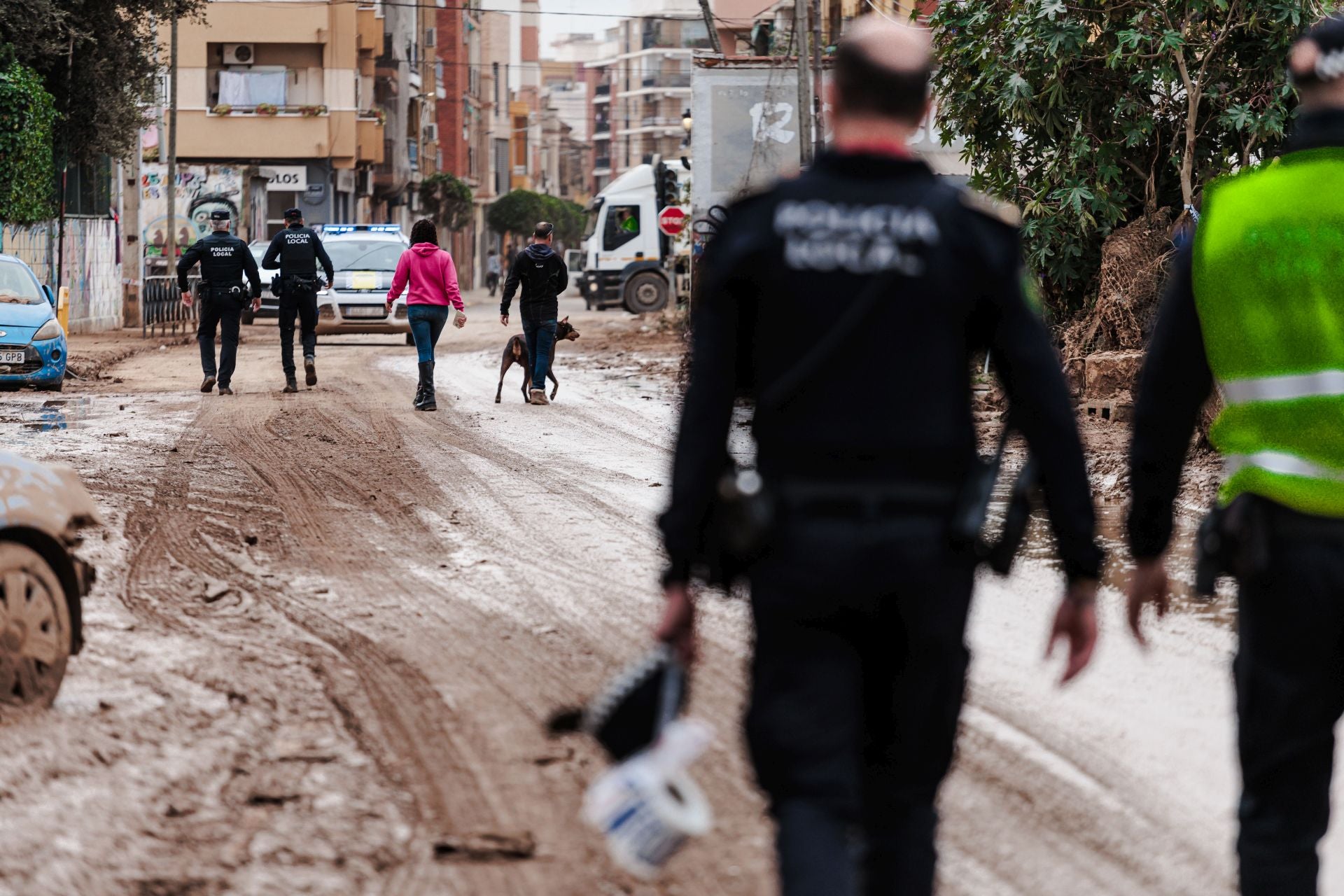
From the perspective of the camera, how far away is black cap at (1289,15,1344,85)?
334cm

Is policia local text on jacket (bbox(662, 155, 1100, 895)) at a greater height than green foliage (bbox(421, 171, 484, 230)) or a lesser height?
lesser

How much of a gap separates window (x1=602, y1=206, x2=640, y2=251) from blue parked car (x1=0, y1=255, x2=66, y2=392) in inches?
974

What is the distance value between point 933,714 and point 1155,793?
6.81 ft

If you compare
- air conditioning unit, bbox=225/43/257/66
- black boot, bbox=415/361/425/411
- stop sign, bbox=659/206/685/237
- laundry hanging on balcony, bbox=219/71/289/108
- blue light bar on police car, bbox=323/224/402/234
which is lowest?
black boot, bbox=415/361/425/411

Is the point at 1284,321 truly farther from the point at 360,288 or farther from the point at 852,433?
the point at 360,288

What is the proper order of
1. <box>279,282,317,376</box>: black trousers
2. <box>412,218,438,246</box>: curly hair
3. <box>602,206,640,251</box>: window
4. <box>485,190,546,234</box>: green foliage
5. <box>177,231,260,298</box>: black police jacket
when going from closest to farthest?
<box>412,218,438,246</box>: curly hair < <box>177,231,260,298</box>: black police jacket < <box>279,282,317,376</box>: black trousers < <box>602,206,640,251</box>: window < <box>485,190,546,234</box>: green foliage

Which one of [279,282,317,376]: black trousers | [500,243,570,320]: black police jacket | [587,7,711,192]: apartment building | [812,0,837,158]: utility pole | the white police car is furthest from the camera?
[587,7,711,192]: apartment building

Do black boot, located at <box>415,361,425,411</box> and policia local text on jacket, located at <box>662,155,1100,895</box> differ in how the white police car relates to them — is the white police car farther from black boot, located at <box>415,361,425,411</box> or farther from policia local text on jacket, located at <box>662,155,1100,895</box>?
policia local text on jacket, located at <box>662,155,1100,895</box>

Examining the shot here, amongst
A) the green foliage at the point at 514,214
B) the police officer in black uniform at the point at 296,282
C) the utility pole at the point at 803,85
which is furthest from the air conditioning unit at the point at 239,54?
the green foliage at the point at 514,214

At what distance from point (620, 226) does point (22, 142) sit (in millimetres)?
19517

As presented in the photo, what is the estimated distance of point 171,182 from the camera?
40469mm

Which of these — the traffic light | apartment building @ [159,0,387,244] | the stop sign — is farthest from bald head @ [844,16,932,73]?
apartment building @ [159,0,387,244]

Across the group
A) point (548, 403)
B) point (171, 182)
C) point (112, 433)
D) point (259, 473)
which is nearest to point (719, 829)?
point (259, 473)

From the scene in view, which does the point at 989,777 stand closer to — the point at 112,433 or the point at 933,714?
the point at 933,714
